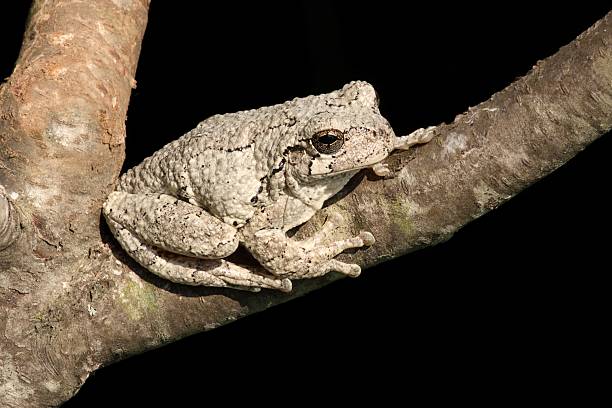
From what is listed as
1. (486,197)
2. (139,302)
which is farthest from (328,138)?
(139,302)

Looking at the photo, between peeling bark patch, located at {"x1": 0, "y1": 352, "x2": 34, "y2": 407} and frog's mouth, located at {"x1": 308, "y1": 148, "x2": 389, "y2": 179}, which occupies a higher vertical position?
frog's mouth, located at {"x1": 308, "y1": 148, "x2": 389, "y2": 179}

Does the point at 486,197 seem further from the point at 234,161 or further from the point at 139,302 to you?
the point at 139,302

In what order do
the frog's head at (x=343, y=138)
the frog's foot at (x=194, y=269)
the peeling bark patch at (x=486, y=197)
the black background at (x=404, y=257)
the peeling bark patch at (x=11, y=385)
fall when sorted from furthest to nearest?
1. the black background at (x=404, y=257)
2. the peeling bark patch at (x=11, y=385)
3. the frog's foot at (x=194, y=269)
4. the frog's head at (x=343, y=138)
5. the peeling bark patch at (x=486, y=197)

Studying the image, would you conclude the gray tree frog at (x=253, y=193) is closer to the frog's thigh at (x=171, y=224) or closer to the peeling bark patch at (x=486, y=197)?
the frog's thigh at (x=171, y=224)

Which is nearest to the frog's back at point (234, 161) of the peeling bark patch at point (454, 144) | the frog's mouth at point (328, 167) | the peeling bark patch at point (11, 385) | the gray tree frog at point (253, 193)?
the gray tree frog at point (253, 193)

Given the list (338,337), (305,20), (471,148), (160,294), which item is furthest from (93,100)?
(305,20)

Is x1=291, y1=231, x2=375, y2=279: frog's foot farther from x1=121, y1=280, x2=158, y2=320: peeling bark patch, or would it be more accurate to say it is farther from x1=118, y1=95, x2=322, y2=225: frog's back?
x1=121, y1=280, x2=158, y2=320: peeling bark patch

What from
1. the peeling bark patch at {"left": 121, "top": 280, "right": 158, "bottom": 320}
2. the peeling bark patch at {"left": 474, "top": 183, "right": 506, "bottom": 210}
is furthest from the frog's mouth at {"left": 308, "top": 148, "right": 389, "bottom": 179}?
the peeling bark patch at {"left": 121, "top": 280, "right": 158, "bottom": 320}
